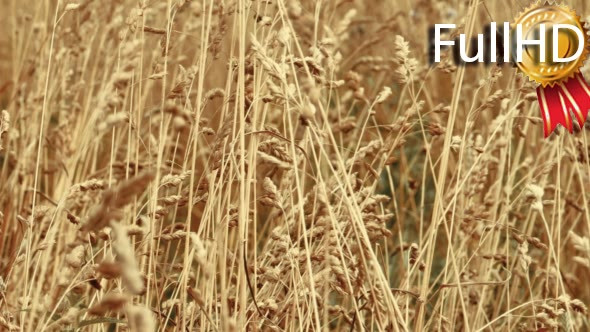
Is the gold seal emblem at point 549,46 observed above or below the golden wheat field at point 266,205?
above

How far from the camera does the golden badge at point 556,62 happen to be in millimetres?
1840

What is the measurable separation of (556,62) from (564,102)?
88mm

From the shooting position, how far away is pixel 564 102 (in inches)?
74.0

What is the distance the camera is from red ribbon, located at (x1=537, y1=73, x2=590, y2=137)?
1821 mm

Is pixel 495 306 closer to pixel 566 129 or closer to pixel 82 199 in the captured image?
pixel 566 129

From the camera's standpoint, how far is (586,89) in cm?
192

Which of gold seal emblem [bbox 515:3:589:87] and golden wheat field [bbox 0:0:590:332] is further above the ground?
gold seal emblem [bbox 515:3:589:87]

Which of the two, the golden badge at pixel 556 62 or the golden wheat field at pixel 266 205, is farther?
the golden badge at pixel 556 62

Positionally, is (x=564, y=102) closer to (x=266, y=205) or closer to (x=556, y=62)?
(x=556, y=62)

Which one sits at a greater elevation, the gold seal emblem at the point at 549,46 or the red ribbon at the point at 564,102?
the gold seal emblem at the point at 549,46

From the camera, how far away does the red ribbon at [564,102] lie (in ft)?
5.98

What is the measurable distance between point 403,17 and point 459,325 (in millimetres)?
1866

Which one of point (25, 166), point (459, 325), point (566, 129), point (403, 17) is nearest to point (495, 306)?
point (459, 325)

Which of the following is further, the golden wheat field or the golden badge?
the golden badge
